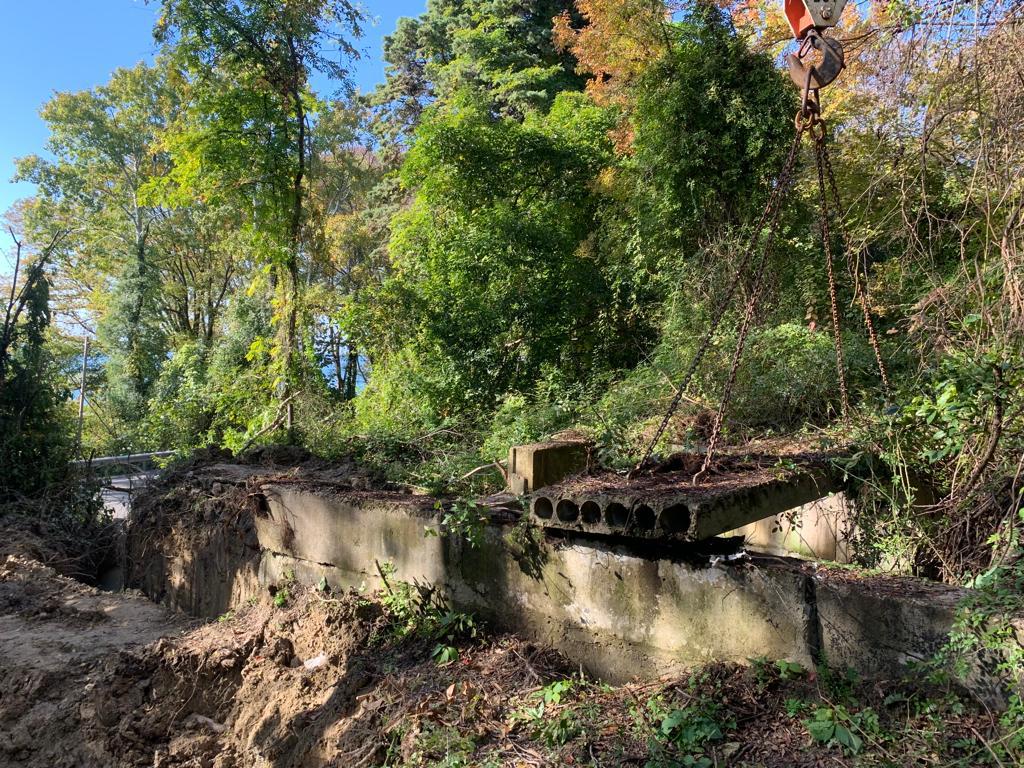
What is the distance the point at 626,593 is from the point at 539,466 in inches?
38.6

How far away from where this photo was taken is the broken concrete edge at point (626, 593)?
9.38ft

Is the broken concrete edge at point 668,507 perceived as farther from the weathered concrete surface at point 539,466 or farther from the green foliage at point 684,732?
the green foliage at point 684,732

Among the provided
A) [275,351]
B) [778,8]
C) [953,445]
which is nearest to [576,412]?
[953,445]

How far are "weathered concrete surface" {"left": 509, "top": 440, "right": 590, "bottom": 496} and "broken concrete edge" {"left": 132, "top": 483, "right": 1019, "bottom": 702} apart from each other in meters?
0.31

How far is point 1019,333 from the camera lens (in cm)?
366

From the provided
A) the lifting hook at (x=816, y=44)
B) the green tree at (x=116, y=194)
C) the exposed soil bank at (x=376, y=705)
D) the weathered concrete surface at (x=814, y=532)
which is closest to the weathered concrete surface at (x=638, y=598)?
the exposed soil bank at (x=376, y=705)

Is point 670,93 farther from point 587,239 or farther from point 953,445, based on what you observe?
point 953,445

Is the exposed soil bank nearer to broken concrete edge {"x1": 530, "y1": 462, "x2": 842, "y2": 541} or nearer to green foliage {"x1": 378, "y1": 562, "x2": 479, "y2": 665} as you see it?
green foliage {"x1": 378, "y1": 562, "x2": 479, "y2": 665}

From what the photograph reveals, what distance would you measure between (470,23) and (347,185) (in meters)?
7.49

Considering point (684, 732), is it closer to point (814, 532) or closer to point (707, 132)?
point (814, 532)

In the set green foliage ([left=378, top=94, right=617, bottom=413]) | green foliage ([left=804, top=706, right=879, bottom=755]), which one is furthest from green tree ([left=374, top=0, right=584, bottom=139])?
green foliage ([left=804, top=706, right=879, bottom=755])

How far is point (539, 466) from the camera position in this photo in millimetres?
4180

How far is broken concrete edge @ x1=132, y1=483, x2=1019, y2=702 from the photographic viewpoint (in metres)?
2.86

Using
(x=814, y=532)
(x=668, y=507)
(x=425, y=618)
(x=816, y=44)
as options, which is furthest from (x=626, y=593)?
(x=816, y=44)
